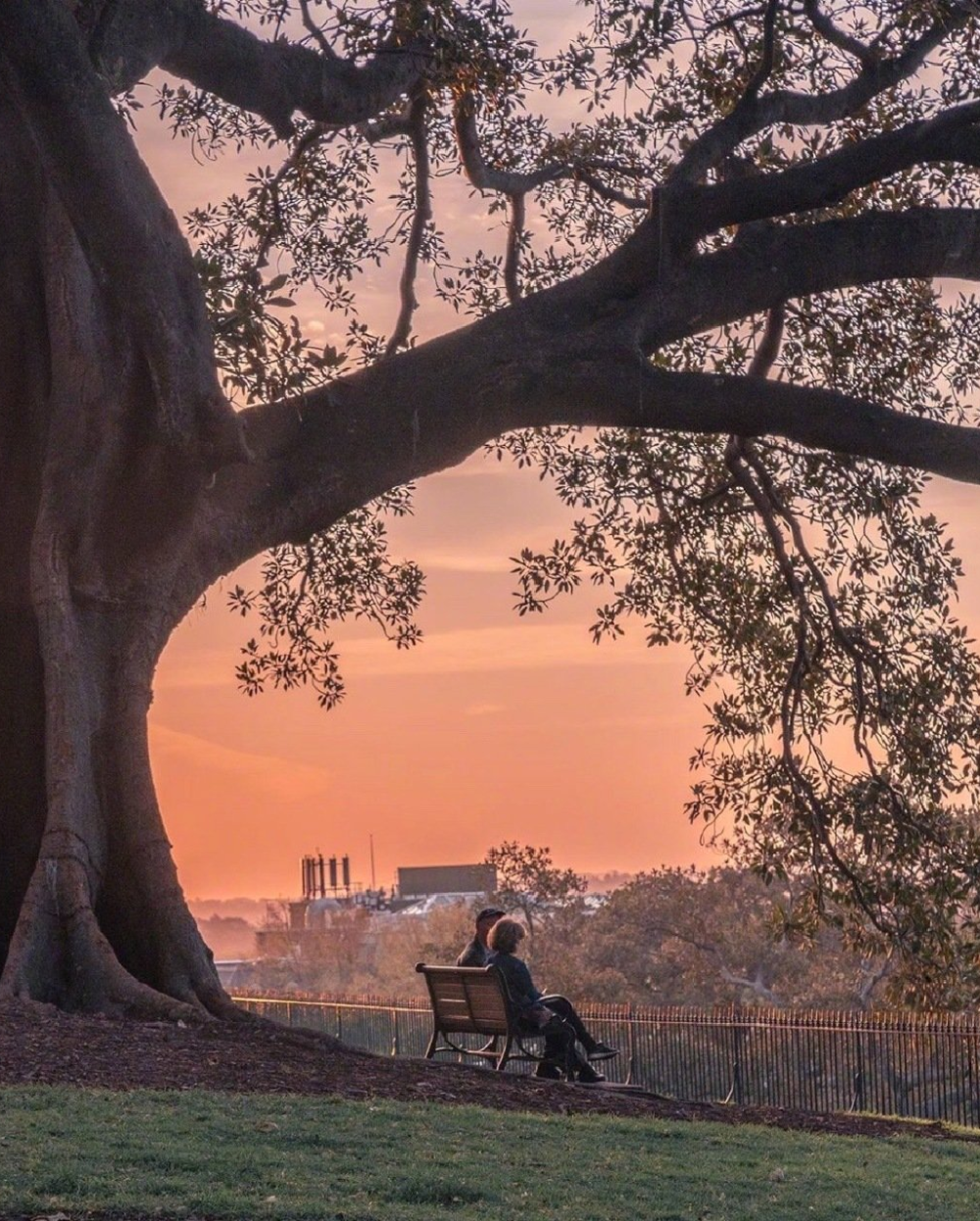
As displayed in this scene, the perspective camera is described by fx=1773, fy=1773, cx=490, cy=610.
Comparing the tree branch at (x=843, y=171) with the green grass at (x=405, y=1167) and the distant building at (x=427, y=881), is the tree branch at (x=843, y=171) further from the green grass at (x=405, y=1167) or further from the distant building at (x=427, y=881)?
the distant building at (x=427, y=881)

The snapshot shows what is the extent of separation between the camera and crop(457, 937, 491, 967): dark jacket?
12164 millimetres

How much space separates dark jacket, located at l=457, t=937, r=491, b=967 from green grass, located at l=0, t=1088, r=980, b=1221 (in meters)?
4.22

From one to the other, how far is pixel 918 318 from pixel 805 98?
100 inches

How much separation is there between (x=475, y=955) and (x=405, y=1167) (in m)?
6.10

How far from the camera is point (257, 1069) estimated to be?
7.97m

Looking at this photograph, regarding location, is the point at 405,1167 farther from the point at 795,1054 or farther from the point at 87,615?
Answer: the point at 795,1054

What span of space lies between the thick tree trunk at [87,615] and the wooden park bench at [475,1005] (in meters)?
1.94

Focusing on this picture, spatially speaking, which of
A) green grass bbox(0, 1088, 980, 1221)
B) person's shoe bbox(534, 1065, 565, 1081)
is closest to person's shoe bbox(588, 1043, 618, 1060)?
person's shoe bbox(534, 1065, 565, 1081)

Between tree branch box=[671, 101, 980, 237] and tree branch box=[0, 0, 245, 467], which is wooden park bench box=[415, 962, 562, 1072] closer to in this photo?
tree branch box=[0, 0, 245, 467]

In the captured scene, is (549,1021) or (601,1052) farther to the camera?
(601,1052)

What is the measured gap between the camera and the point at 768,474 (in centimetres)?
1333

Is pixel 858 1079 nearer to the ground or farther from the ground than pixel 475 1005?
nearer to the ground

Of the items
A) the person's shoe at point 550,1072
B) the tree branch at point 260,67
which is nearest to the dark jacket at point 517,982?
the person's shoe at point 550,1072

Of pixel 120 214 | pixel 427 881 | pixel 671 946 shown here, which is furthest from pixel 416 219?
pixel 427 881
